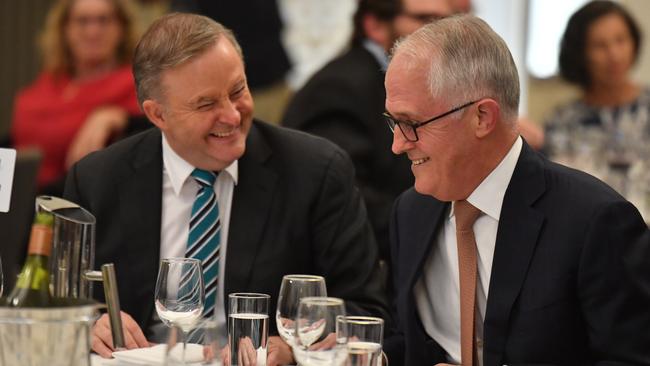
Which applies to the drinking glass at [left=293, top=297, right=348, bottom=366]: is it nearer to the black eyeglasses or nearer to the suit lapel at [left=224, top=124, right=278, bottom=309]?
the black eyeglasses

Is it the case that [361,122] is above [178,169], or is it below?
above

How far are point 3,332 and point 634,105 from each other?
4059 millimetres

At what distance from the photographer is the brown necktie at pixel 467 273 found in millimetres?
2311

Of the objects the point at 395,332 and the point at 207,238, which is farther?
the point at 207,238

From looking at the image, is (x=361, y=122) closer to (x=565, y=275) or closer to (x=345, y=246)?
(x=345, y=246)

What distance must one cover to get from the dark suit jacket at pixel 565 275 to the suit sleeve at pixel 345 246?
548 millimetres

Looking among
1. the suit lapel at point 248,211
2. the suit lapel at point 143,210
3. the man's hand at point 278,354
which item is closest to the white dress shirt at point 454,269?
the man's hand at point 278,354

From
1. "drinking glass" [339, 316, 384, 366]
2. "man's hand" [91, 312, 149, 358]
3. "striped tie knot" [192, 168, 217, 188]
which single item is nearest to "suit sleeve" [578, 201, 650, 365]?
"drinking glass" [339, 316, 384, 366]

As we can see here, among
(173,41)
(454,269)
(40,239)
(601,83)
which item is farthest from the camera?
(601,83)

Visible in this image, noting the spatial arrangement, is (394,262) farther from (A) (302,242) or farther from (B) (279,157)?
(B) (279,157)

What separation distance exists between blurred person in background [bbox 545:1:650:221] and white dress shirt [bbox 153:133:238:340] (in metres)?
2.57

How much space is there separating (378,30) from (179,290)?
2.44 metres

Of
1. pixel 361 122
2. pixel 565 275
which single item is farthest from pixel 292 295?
pixel 361 122

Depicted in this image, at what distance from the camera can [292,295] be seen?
78.3 inches
